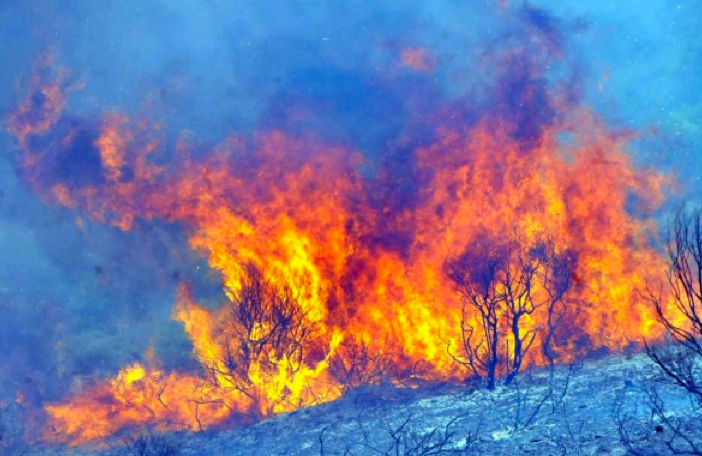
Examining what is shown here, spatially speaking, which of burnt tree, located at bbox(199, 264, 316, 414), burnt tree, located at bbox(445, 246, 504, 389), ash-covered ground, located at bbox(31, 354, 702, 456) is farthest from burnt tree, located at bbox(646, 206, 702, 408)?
burnt tree, located at bbox(199, 264, 316, 414)

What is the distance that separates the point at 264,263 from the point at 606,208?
11530 mm

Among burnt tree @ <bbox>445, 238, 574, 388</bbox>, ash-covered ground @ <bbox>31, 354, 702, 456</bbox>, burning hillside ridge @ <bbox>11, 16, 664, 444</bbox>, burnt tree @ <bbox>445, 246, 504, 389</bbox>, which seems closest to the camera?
ash-covered ground @ <bbox>31, 354, 702, 456</bbox>

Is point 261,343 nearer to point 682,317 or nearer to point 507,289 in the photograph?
point 507,289

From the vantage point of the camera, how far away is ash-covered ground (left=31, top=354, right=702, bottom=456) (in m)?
10.7

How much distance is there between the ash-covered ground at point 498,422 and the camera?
10695mm

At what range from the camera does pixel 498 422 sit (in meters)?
12.6

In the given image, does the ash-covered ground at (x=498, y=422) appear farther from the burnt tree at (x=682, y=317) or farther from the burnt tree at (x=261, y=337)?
the burnt tree at (x=261, y=337)

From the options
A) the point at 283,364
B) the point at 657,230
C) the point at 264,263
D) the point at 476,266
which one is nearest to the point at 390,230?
the point at 476,266

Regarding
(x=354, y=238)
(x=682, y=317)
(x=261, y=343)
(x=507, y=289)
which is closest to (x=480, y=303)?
(x=507, y=289)

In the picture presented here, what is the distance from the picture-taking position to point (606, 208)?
19.4 meters

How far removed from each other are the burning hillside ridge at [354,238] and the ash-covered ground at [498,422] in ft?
6.21

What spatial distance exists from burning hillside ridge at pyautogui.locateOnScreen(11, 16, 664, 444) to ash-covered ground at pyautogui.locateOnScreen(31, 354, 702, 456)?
189cm

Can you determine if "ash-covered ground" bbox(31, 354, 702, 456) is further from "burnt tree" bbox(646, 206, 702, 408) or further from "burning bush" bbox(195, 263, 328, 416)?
"burning bush" bbox(195, 263, 328, 416)

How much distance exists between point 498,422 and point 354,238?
8.72 meters
